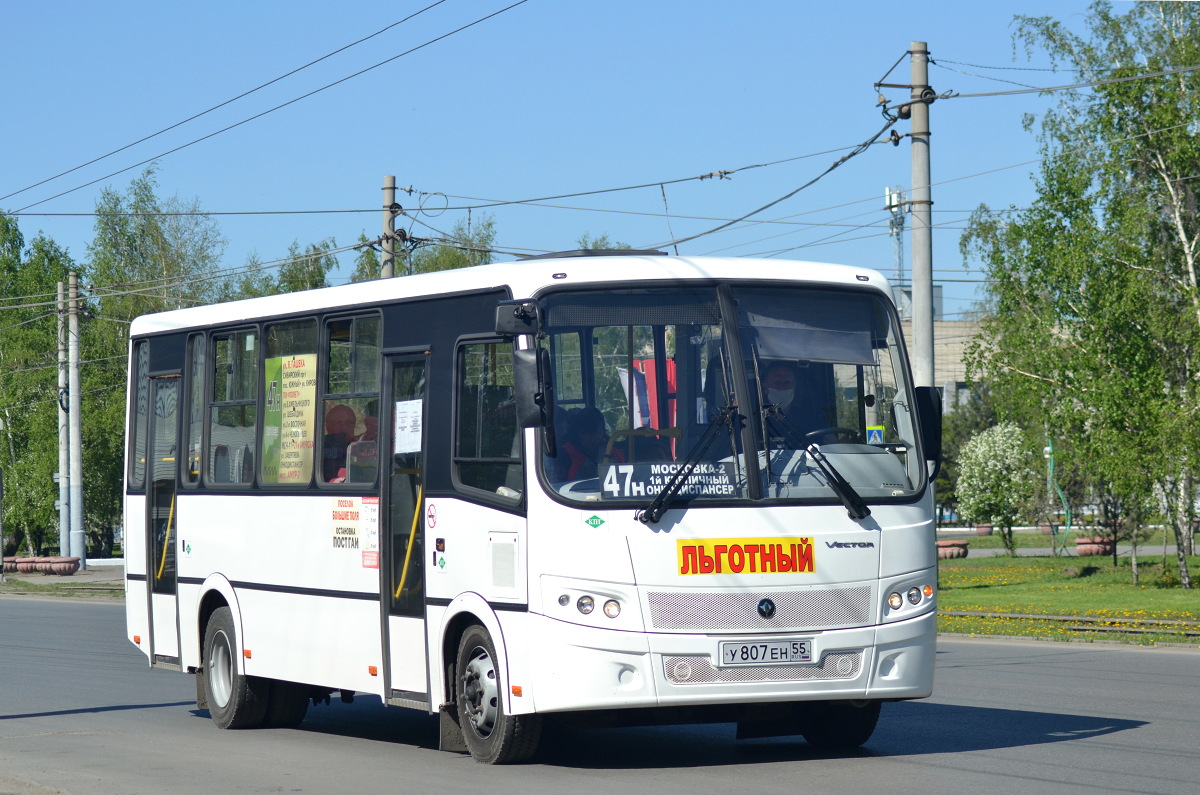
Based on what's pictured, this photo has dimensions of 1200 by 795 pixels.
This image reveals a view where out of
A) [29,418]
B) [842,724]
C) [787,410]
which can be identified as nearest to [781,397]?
[787,410]

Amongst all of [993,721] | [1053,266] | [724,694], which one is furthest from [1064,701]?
[1053,266]

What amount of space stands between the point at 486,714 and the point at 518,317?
2.44 meters

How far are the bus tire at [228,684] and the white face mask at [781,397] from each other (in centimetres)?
540

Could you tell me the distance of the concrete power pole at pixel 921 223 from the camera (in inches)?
940

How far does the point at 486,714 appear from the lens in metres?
10.1

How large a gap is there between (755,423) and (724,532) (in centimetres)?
71

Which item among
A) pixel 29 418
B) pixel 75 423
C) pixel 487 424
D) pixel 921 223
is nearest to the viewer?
pixel 487 424

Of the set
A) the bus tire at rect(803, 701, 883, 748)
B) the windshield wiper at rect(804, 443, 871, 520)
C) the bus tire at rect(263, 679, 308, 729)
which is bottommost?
the bus tire at rect(263, 679, 308, 729)

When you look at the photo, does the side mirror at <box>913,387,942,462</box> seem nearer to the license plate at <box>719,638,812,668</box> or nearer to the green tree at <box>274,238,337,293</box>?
the license plate at <box>719,638,812,668</box>

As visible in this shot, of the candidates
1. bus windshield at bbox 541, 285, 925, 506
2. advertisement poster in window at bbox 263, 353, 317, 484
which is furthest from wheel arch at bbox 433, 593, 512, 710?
advertisement poster in window at bbox 263, 353, 317, 484

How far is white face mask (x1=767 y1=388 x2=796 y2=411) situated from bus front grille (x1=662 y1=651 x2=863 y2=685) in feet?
4.89

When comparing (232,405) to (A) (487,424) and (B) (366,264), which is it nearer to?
(A) (487,424)

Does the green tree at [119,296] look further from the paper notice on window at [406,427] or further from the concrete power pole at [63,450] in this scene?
the paper notice on window at [406,427]

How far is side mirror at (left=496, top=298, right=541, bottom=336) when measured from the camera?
384 inches
